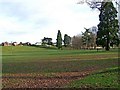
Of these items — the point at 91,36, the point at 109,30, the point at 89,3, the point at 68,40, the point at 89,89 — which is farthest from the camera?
the point at 68,40

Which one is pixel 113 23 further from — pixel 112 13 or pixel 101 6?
pixel 101 6

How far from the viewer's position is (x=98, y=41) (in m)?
89.6

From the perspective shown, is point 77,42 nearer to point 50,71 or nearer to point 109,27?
point 109,27

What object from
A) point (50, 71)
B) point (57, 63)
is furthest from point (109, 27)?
point (50, 71)

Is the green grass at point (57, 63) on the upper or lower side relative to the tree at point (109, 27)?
lower

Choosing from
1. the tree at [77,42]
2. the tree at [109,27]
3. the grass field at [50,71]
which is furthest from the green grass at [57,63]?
the tree at [77,42]

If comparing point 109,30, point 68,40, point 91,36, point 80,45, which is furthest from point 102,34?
point 68,40

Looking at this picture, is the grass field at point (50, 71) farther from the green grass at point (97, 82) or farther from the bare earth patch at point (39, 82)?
the green grass at point (97, 82)

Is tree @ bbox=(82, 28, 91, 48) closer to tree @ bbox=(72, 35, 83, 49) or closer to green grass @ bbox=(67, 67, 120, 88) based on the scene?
tree @ bbox=(72, 35, 83, 49)

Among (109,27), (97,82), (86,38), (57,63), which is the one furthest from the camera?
(86,38)

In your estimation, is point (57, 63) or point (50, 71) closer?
point (50, 71)

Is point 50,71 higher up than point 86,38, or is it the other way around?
point 86,38

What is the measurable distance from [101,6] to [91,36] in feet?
383

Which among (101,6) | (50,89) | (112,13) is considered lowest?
(50,89)
